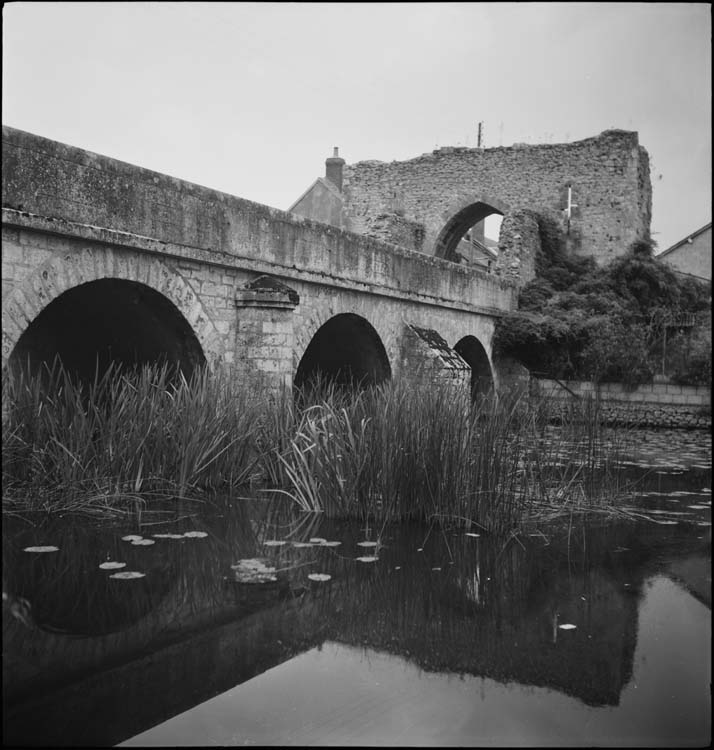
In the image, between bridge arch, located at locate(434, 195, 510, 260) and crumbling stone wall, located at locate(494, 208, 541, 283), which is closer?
crumbling stone wall, located at locate(494, 208, 541, 283)

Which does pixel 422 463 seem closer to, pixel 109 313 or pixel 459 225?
pixel 109 313

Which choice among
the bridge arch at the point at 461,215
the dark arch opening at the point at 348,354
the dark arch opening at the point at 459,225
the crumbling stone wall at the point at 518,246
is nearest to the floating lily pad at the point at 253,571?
the dark arch opening at the point at 348,354

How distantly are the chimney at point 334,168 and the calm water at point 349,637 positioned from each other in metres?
29.4

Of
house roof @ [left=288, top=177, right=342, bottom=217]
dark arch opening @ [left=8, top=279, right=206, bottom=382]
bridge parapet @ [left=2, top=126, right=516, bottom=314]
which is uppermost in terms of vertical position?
house roof @ [left=288, top=177, right=342, bottom=217]

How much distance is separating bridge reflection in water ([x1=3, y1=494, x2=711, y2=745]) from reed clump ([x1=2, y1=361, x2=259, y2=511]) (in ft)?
2.11

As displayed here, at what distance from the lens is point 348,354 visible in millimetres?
13430

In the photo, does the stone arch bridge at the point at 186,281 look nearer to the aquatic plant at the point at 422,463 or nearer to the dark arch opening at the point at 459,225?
the aquatic plant at the point at 422,463

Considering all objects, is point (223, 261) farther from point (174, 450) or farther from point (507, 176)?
point (507, 176)

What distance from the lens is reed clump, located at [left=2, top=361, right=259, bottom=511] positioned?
19.0 ft

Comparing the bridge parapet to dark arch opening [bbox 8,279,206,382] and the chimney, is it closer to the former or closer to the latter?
dark arch opening [bbox 8,279,206,382]

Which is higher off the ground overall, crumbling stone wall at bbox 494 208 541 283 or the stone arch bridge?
crumbling stone wall at bbox 494 208 541 283

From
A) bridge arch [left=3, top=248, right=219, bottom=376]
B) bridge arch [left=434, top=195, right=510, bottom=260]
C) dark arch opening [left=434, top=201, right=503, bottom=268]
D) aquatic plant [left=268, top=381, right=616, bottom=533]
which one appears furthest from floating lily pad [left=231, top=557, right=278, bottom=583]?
dark arch opening [left=434, top=201, right=503, bottom=268]

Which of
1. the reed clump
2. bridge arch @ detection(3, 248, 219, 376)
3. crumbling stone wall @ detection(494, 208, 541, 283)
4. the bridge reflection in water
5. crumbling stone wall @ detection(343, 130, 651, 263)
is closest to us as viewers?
the bridge reflection in water

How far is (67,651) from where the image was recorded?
323 cm
